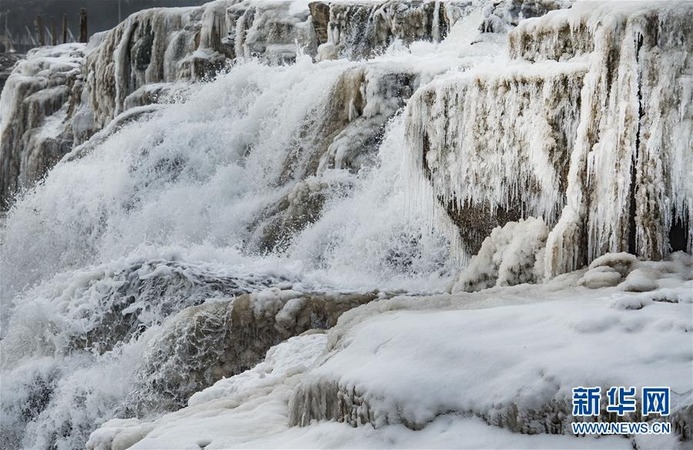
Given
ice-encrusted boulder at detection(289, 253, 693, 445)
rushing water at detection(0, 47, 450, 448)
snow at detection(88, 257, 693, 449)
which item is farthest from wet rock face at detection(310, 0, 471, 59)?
ice-encrusted boulder at detection(289, 253, 693, 445)

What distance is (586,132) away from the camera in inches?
259

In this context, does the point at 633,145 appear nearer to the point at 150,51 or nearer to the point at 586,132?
the point at 586,132

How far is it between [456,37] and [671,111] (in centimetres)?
928

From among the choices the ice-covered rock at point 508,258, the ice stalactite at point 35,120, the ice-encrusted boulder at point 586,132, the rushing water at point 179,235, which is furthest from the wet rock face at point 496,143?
the ice stalactite at point 35,120

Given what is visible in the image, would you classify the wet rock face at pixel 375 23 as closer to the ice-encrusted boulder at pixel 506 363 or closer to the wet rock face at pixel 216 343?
the wet rock face at pixel 216 343

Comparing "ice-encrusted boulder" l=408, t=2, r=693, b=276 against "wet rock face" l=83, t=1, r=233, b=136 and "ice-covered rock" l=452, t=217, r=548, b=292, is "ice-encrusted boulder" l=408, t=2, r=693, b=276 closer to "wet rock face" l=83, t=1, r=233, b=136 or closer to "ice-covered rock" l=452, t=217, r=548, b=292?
"ice-covered rock" l=452, t=217, r=548, b=292

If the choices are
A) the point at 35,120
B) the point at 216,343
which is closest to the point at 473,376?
the point at 216,343

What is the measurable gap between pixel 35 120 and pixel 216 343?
19820mm

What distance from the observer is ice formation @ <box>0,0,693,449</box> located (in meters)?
Answer: 4.36

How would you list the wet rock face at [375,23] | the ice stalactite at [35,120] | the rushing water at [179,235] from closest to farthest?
the rushing water at [179,235] < the wet rock face at [375,23] < the ice stalactite at [35,120]

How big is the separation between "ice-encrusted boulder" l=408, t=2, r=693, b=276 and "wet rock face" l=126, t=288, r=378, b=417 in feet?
5.40

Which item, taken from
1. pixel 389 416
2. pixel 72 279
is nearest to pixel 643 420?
pixel 389 416

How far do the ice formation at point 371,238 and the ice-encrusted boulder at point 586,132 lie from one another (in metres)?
0.02

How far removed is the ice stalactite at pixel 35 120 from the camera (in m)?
24.8
